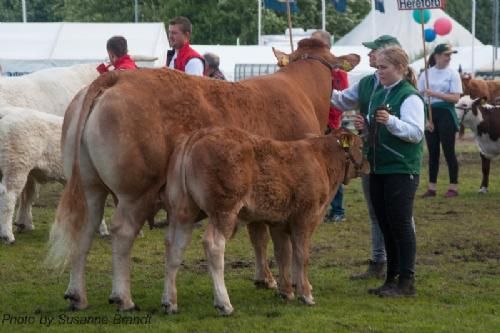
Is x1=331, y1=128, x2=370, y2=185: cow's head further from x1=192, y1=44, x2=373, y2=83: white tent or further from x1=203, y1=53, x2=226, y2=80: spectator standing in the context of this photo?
x1=192, y1=44, x2=373, y2=83: white tent

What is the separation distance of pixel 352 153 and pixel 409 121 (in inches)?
20.8

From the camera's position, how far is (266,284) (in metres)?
9.21

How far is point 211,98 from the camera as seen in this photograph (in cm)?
840

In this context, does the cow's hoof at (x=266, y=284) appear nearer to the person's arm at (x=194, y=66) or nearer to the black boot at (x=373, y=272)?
the black boot at (x=373, y=272)

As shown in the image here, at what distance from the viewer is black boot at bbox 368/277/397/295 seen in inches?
345

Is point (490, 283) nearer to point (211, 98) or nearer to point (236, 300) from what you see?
point (236, 300)

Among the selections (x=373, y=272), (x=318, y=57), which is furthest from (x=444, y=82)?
(x=373, y=272)

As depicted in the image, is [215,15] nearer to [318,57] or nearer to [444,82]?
[444,82]

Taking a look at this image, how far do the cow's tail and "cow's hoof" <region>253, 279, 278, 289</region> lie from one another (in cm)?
170

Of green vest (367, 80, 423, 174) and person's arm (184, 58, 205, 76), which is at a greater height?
person's arm (184, 58, 205, 76)

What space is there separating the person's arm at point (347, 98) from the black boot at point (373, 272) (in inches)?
56.1

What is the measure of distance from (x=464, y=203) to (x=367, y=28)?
105ft

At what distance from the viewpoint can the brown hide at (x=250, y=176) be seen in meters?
7.65

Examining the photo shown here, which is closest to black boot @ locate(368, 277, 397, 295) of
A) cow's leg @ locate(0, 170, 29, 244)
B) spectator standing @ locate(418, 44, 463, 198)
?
cow's leg @ locate(0, 170, 29, 244)
